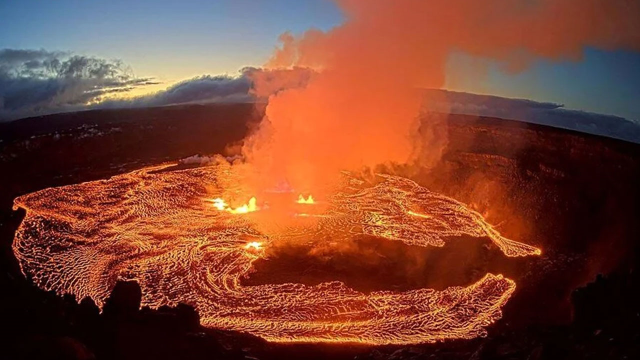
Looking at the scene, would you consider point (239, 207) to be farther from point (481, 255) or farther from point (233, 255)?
point (481, 255)

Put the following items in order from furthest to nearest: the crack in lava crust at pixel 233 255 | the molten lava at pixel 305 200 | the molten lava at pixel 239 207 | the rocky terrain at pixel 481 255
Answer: the molten lava at pixel 305 200 < the molten lava at pixel 239 207 < the crack in lava crust at pixel 233 255 < the rocky terrain at pixel 481 255

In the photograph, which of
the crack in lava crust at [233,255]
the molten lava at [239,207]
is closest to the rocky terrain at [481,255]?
the crack in lava crust at [233,255]

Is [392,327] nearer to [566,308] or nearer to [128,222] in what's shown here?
[566,308]

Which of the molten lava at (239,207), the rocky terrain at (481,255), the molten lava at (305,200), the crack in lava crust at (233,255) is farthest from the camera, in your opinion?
the molten lava at (305,200)

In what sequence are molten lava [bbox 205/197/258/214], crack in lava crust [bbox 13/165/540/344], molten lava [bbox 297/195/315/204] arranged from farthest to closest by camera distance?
molten lava [bbox 297/195/315/204]
molten lava [bbox 205/197/258/214]
crack in lava crust [bbox 13/165/540/344]

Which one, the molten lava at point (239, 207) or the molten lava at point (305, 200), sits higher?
the molten lava at point (305, 200)

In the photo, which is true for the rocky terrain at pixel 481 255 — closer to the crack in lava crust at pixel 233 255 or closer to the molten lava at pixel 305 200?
the crack in lava crust at pixel 233 255

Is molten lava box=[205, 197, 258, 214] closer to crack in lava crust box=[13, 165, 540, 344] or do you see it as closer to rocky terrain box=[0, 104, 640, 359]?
crack in lava crust box=[13, 165, 540, 344]

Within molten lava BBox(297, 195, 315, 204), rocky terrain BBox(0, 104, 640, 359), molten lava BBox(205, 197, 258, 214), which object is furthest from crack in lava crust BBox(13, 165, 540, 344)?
molten lava BBox(297, 195, 315, 204)

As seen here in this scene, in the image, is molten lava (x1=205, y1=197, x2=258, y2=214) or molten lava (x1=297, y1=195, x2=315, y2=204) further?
molten lava (x1=297, y1=195, x2=315, y2=204)
